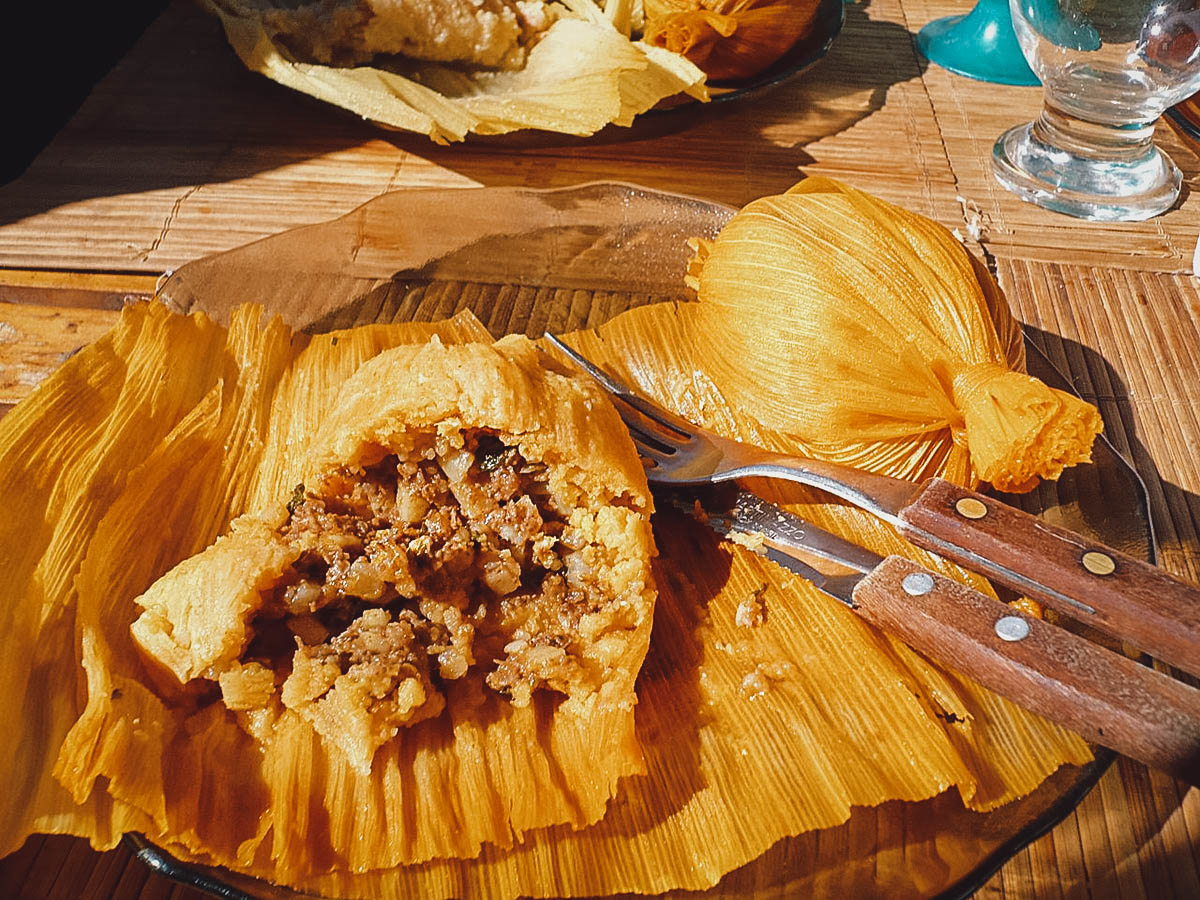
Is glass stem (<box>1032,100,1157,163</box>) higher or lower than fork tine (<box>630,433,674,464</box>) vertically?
lower

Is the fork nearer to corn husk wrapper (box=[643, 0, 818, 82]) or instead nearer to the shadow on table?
the shadow on table

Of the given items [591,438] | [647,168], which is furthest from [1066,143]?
[591,438]

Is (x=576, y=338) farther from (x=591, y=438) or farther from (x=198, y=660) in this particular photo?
(x=198, y=660)

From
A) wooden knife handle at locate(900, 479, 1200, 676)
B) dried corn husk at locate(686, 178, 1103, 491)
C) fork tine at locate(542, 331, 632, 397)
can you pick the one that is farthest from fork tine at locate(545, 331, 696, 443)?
wooden knife handle at locate(900, 479, 1200, 676)

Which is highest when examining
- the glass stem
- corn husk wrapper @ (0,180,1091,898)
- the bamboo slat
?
corn husk wrapper @ (0,180,1091,898)

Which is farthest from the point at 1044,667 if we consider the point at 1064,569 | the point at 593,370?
the point at 593,370

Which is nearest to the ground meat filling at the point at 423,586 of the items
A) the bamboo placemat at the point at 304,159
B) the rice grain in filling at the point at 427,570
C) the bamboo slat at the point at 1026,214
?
the rice grain in filling at the point at 427,570
